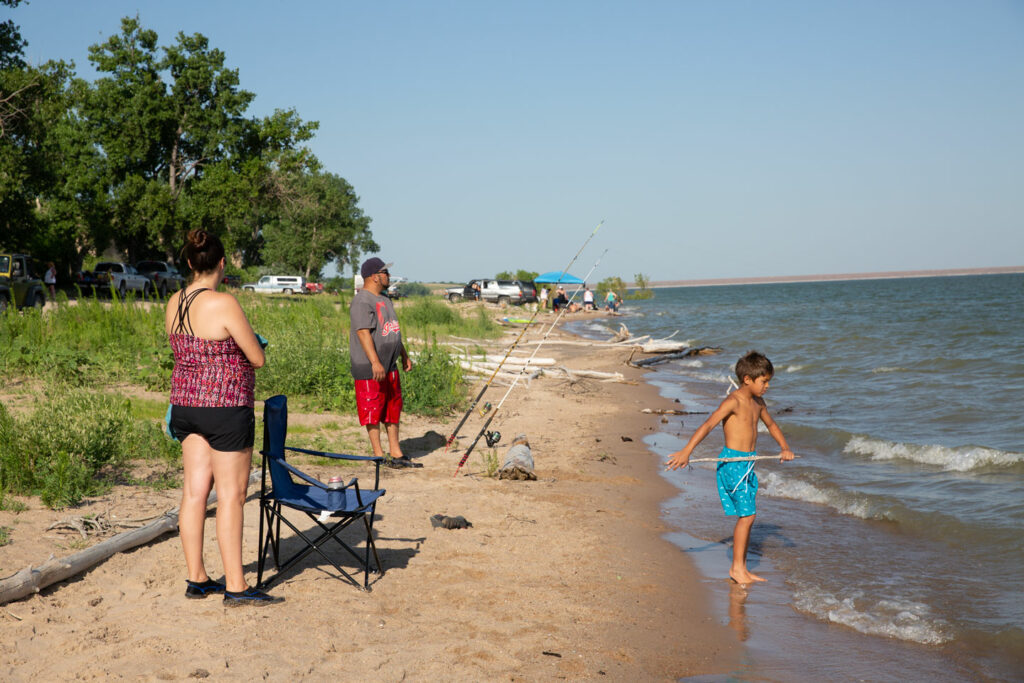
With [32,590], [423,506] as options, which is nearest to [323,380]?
[423,506]

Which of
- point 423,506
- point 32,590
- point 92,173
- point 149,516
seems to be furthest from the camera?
point 92,173

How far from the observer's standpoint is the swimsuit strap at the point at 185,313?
4.13 m

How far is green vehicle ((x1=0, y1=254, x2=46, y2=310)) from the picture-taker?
2175 centimetres

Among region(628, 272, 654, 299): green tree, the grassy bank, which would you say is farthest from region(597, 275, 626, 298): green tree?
the grassy bank

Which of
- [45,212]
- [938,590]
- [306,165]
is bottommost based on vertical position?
[938,590]

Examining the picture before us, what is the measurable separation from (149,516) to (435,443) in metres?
3.99

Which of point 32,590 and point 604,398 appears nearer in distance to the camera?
point 32,590

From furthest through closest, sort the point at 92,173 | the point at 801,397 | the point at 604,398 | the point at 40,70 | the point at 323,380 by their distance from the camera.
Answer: the point at 92,173 → the point at 40,70 → the point at 801,397 → the point at 604,398 → the point at 323,380

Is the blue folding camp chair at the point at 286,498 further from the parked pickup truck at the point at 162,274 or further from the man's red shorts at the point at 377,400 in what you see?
the parked pickup truck at the point at 162,274

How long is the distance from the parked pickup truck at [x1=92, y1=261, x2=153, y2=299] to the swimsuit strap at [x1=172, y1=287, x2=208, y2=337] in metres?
31.8

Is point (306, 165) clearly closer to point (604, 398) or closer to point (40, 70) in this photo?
point (40, 70)

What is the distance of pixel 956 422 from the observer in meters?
12.7

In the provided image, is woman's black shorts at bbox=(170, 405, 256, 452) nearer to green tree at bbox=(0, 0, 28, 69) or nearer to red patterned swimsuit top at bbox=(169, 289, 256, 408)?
red patterned swimsuit top at bbox=(169, 289, 256, 408)

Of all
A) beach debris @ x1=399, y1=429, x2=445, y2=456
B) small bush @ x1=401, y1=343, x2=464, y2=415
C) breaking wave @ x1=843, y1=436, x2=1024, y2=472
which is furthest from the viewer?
small bush @ x1=401, y1=343, x2=464, y2=415
